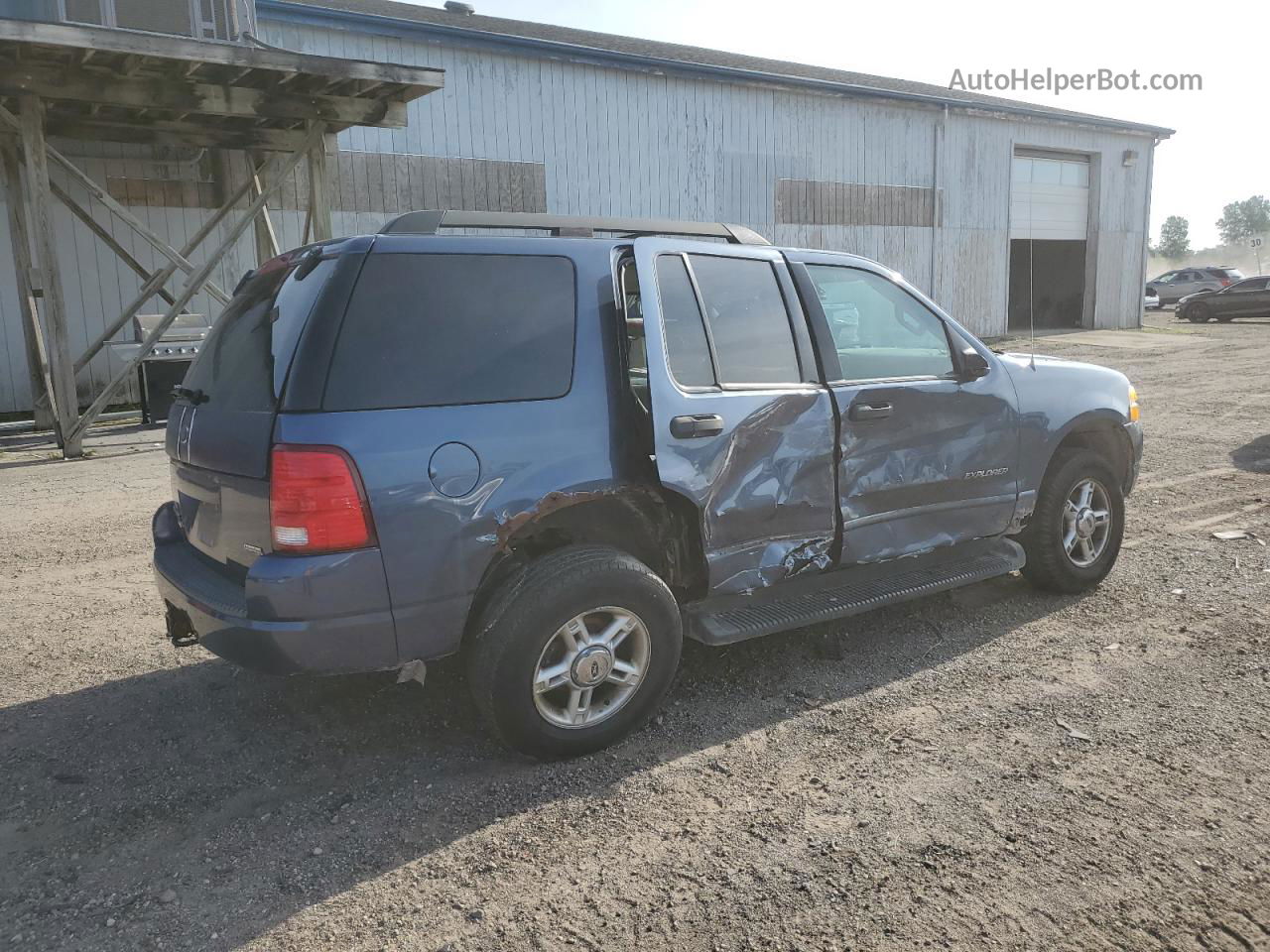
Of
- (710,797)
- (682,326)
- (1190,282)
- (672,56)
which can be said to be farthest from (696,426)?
(1190,282)

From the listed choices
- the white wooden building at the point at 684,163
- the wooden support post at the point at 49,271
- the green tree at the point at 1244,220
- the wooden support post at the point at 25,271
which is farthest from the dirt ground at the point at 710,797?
the green tree at the point at 1244,220

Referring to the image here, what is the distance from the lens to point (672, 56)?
19.8 metres

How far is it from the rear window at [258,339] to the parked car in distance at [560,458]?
0.01 m

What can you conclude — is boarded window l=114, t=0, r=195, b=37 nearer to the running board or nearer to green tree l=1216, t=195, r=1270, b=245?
the running board

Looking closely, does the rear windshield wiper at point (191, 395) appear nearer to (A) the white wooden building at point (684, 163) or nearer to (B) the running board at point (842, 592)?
(B) the running board at point (842, 592)

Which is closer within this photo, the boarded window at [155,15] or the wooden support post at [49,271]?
the wooden support post at [49,271]

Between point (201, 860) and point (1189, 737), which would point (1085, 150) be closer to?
point (1189, 737)

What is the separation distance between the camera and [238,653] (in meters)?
3.10

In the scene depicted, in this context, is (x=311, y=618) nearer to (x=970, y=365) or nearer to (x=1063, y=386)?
(x=970, y=365)

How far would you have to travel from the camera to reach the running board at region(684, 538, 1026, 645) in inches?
148

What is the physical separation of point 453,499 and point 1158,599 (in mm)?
3828

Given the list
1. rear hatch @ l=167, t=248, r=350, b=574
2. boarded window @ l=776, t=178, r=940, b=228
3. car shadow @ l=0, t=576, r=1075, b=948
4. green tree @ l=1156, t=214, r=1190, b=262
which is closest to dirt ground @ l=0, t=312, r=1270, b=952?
car shadow @ l=0, t=576, r=1075, b=948

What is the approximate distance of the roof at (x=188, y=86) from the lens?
30.1ft

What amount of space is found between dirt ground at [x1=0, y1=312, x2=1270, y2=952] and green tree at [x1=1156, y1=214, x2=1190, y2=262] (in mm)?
121584
